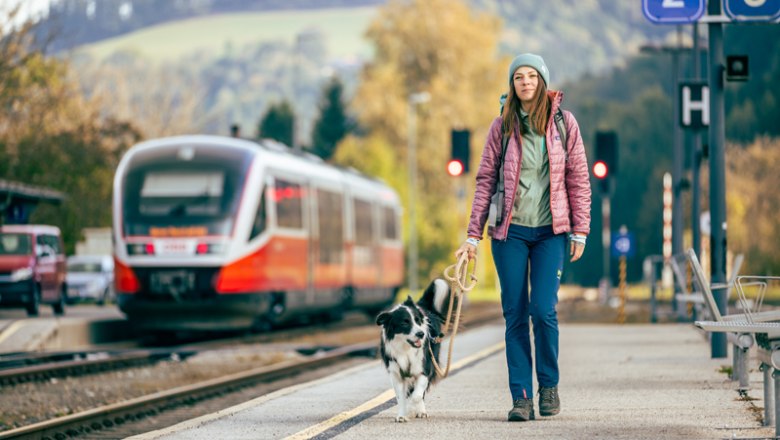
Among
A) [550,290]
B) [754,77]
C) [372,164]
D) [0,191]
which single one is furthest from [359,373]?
[754,77]

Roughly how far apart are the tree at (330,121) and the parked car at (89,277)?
6271cm

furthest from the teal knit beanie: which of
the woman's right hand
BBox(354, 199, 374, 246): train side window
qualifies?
BBox(354, 199, 374, 246): train side window

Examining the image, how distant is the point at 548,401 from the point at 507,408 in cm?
106

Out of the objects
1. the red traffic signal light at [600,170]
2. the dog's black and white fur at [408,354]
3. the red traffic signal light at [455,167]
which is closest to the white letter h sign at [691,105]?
the dog's black and white fur at [408,354]

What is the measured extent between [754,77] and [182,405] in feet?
316

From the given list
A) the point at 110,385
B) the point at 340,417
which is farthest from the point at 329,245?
the point at 340,417

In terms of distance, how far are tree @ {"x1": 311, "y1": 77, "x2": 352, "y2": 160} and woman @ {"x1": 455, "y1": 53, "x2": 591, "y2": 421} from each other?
336ft

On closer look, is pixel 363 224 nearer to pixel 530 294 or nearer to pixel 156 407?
pixel 156 407

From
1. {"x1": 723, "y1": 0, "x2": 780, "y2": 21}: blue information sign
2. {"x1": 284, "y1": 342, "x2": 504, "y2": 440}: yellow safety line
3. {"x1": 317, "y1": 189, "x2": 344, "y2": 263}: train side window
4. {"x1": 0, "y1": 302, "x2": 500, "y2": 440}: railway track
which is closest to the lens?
{"x1": 284, "y1": 342, "x2": 504, "y2": 440}: yellow safety line

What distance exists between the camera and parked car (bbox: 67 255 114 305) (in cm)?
4825

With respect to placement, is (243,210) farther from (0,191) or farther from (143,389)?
(143,389)

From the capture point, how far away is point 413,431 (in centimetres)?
902

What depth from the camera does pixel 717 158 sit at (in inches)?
585

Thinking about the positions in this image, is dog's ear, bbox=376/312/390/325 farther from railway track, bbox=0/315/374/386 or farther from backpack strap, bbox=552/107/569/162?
railway track, bbox=0/315/374/386
